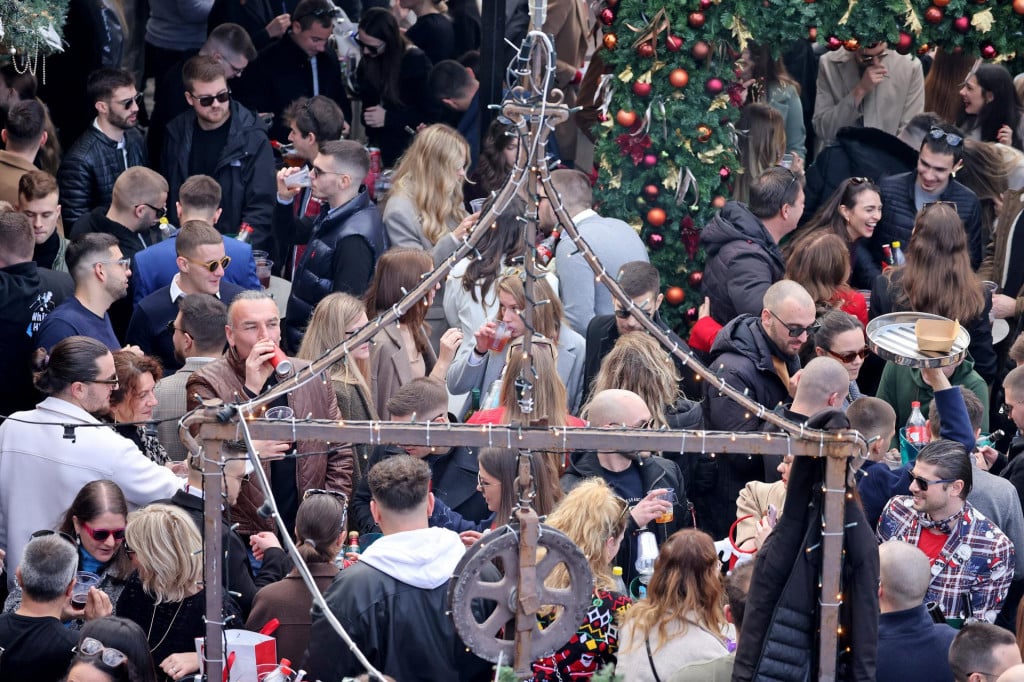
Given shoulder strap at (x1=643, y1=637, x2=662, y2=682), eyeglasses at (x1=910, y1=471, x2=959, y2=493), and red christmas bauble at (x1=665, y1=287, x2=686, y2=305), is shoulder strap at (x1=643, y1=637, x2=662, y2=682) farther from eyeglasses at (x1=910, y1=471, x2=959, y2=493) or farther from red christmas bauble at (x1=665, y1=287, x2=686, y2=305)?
red christmas bauble at (x1=665, y1=287, x2=686, y2=305)

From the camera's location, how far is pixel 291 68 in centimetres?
1027

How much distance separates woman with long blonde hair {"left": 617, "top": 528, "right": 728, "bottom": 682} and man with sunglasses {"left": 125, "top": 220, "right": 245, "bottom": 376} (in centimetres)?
309

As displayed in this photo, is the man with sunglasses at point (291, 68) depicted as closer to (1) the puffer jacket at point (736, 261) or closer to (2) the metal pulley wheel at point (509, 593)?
(1) the puffer jacket at point (736, 261)

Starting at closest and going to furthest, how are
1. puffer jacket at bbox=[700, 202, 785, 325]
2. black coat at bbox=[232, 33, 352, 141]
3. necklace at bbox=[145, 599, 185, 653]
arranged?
necklace at bbox=[145, 599, 185, 653] → puffer jacket at bbox=[700, 202, 785, 325] → black coat at bbox=[232, 33, 352, 141]

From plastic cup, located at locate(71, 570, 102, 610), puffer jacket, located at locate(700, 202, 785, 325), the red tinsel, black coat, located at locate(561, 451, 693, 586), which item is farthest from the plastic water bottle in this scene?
plastic cup, located at locate(71, 570, 102, 610)

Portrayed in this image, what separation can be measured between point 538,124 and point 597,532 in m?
1.65

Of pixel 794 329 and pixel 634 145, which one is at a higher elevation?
pixel 634 145

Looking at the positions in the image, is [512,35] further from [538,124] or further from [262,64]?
[538,124]

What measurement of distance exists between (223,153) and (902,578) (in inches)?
203

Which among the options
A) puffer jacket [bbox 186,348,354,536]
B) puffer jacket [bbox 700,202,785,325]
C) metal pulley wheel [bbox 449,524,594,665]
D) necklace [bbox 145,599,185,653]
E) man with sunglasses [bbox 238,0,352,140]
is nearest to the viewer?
metal pulley wheel [bbox 449,524,594,665]

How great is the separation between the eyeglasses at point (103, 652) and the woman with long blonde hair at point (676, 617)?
1524 mm

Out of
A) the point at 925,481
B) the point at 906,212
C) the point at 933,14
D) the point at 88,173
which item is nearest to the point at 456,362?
the point at 925,481

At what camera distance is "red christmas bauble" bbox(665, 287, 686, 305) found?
28.4ft

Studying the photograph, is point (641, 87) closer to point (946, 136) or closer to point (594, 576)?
point (946, 136)
